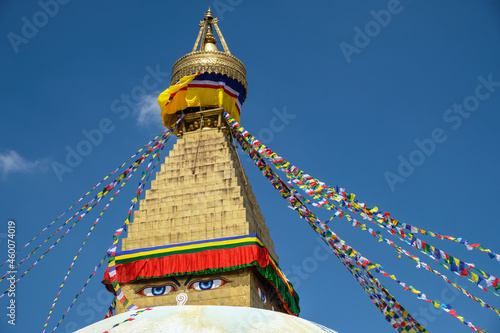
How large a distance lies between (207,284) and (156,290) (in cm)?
114

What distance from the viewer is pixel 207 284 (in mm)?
13711

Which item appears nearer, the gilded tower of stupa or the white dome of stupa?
the white dome of stupa

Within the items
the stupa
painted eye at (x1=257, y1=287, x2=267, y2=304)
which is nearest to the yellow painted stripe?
the stupa

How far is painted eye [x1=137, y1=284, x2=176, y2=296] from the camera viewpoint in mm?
13756

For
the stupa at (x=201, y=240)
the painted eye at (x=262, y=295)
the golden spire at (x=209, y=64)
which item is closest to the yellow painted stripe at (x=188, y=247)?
the stupa at (x=201, y=240)

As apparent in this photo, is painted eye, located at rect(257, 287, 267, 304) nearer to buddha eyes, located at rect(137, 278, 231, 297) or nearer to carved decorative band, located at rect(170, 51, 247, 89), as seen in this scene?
buddha eyes, located at rect(137, 278, 231, 297)

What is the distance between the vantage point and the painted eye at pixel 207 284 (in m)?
13.6

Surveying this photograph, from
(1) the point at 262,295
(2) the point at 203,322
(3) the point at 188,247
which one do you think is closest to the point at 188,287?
(3) the point at 188,247

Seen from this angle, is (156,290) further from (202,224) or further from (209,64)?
(209,64)

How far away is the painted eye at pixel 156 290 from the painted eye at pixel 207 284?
0.47 metres

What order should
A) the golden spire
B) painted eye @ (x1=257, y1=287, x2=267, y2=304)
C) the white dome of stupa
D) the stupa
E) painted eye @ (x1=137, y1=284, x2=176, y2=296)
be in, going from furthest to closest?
1. the golden spire
2. painted eye @ (x1=257, y1=287, x2=267, y2=304)
3. painted eye @ (x1=137, y1=284, x2=176, y2=296)
4. the stupa
5. the white dome of stupa

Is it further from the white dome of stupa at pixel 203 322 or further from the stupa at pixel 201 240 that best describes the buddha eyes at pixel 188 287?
the white dome of stupa at pixel 203 322

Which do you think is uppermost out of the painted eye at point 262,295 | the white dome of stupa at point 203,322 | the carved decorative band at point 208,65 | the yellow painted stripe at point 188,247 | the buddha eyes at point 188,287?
the carved decorative band at point 208,65

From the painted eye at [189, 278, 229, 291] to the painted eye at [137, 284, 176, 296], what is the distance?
470 millimetres
